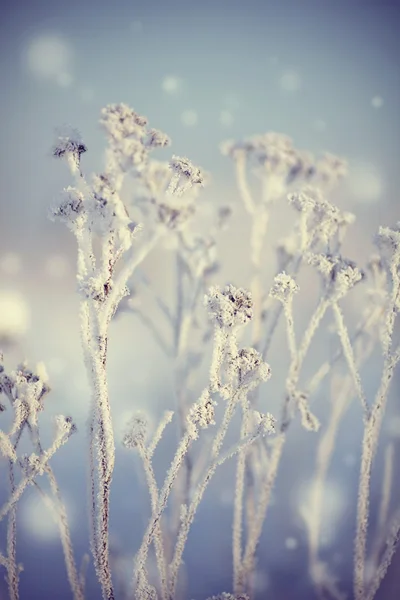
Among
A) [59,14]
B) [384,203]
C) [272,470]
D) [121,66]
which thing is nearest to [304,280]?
[384,203]

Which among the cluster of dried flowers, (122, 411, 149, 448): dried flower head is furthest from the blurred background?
(122, 411, 149, 448): dried flower head

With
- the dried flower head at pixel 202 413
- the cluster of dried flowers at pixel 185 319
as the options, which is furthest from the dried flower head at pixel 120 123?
the dried flower head at pixel 202 413

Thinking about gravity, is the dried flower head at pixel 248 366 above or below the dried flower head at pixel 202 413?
above

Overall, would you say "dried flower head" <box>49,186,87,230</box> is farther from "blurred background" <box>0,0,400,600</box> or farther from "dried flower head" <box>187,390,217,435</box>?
"blurred background" <box>0,0,400,600</box>

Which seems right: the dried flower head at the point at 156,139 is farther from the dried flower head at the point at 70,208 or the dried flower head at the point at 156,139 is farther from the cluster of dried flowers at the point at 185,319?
the dried flower head at the point at 70,208

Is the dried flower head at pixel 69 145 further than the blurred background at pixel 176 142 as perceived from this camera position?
No

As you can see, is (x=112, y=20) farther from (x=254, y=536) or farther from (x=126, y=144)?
(x=254, y=536)

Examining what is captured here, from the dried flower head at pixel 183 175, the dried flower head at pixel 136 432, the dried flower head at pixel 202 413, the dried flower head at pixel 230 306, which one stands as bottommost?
the dried flower head at pixel 202 413
